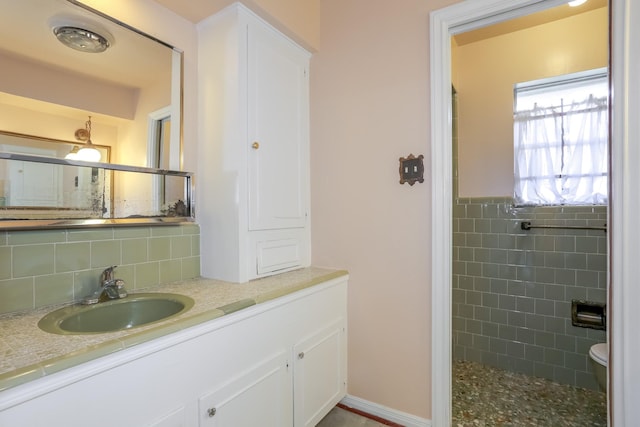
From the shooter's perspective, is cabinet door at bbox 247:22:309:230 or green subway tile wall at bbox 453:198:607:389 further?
green subway tile wall at bbox 453:198:607:389

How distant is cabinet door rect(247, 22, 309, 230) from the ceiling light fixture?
62 cm

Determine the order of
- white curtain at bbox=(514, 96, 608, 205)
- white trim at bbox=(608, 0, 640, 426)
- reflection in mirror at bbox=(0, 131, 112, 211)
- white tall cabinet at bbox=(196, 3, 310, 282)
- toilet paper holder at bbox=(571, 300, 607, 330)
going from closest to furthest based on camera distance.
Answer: reflection in mirror at bbox=(0, 131, 112, 211)
white trim at bbox=(608, 0, 640, 426)
white tall cabinet at bbox=(196, 3, 310, 282)
toilet paper holder at bbox=(571, 300, 607, 330)
white curtain at bbox=(514, 96, 608, 205)

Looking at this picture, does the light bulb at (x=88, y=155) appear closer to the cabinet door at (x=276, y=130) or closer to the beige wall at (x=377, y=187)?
the cabinet door at (x=276, y=130)

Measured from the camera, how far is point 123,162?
136 centimetres

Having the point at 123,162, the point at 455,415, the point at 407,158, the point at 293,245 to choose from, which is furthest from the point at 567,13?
the point at 123,162

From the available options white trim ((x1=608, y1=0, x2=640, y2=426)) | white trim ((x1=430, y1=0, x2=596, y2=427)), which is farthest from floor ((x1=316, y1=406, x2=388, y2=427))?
white trim ((x1=608, y1=0, x2=640, y2=426))

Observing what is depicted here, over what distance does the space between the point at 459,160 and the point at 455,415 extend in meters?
1.80

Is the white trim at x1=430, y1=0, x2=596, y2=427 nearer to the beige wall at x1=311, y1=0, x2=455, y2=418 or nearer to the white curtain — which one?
the beige wall at x1=311, y1=0, x2=455, y2=418

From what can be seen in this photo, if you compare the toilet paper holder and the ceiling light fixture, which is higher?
the ceiling light fixture

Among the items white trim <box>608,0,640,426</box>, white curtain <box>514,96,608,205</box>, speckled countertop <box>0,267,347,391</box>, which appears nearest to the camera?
speckled countertop <box>0,267,347,391</box>

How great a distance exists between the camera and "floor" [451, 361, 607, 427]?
180 cm

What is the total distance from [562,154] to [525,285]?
96 centimetres

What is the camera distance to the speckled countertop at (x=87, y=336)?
0.72 meters

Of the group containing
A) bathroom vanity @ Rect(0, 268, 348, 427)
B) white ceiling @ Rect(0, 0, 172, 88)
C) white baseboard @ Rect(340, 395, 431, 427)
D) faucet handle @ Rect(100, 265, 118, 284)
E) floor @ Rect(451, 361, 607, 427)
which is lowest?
floor @ Rect(451, 361, 607, 427)
